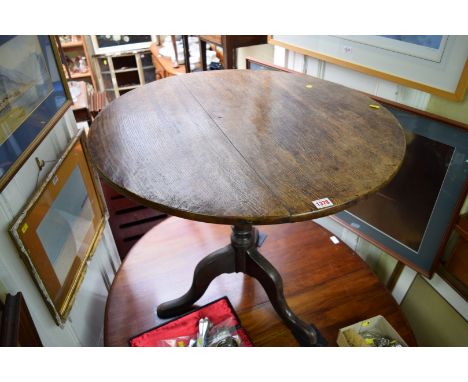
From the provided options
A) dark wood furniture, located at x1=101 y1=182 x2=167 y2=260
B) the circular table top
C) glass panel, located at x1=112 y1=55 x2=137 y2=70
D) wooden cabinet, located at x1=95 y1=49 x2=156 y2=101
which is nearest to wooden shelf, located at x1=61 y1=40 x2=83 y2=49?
wooden cabinet, located at x1=95 y1=49 x2=156 y2=101

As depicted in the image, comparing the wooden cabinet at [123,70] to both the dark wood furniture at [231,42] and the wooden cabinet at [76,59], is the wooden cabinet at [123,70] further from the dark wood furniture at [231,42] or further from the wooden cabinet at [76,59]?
the dark wood furniture at [231,42]

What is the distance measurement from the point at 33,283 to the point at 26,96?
0.52m

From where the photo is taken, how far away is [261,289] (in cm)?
129

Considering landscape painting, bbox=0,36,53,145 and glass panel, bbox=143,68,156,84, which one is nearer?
landscape painting, bbox=0,36,53,145

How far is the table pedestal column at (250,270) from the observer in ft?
3.55

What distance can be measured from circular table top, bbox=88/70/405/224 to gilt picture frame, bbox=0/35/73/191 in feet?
0.65

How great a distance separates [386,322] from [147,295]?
822 mm

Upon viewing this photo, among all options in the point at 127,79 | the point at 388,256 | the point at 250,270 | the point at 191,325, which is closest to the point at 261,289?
the point at 250,270

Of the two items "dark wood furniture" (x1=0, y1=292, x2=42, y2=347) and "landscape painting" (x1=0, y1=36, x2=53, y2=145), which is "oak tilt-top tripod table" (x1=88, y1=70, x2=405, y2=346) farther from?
"dark wood furniture" (x1=0, y1=292, x2=42, y2=347)

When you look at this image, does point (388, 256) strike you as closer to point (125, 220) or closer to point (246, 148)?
point (246, 148)

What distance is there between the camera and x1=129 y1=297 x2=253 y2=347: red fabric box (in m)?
1.08

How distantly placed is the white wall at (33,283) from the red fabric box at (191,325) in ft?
0.82
